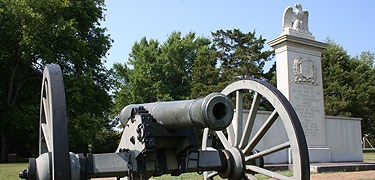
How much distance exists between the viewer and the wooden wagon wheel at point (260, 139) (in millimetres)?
4285

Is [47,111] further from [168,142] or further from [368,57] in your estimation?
[368,57]

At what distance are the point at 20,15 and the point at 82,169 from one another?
2155 cm

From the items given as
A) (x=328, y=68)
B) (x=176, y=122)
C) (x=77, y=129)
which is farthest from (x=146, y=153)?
(x=328, y=68)

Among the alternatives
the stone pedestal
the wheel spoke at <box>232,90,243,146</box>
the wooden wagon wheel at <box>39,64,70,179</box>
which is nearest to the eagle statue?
the stone pedestal

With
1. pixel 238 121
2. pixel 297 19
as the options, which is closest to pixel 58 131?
pixel 238 121

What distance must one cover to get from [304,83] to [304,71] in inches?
15.6

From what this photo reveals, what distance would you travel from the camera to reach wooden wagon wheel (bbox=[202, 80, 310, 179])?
4.29 m

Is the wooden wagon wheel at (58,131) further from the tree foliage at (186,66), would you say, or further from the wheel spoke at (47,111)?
the tree foliage at (186,66)

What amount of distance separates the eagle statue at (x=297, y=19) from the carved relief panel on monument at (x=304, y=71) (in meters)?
1.06

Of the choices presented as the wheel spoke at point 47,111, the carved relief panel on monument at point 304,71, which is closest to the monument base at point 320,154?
the carved relief panel on monument at point 304,71

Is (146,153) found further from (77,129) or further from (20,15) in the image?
(20,15)

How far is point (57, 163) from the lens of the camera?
317 cm

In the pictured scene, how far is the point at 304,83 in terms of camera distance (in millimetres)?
14852

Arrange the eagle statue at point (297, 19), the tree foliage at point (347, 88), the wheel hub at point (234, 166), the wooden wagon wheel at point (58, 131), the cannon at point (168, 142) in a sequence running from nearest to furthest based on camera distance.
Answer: the wooden wagon wheel at point (58, 131) → the cannon at point (168, 142) → the wheel hub at point (234, 166) → the eagle statue at point (297, 19) → the tree foliage at point (347, 88)
